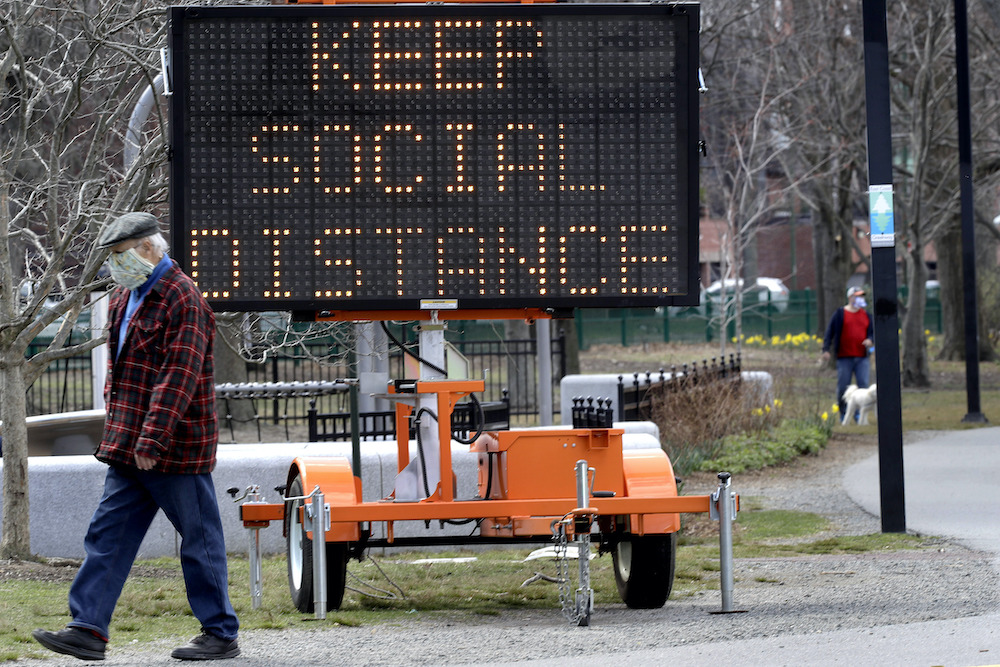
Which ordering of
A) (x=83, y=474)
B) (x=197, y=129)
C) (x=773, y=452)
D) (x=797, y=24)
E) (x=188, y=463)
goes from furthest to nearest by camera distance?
1. (x=797, y=24)
2. (x=773, y=452)
3. (x=83, y=474)
4. (x=197, y=129)
5. (x=188, y=463)

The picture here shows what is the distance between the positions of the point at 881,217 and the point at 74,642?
19.9 feet

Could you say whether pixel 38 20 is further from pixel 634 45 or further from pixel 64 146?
pixel 634 45

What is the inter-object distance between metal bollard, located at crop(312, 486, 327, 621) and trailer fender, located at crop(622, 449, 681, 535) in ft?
5.08

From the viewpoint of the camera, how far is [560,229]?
268 inches

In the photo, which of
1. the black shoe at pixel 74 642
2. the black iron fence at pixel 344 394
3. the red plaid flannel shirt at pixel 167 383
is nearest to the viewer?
the black shoe at pixel 74 642

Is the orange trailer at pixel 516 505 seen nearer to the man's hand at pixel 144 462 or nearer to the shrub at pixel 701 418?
the man's hand at pixel 144 462

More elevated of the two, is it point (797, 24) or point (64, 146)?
point (797, 24)

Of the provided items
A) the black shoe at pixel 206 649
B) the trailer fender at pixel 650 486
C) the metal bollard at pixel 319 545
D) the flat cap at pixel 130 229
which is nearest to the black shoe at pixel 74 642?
the black shoe at pixel 206 649

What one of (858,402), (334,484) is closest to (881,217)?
(334,484)

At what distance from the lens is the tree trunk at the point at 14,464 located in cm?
811

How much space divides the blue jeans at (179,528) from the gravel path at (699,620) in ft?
0.85

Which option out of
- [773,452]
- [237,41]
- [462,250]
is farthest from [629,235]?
[773,452]

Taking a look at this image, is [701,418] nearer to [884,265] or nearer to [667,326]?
[884,265]

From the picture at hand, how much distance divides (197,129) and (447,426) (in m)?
1.91
